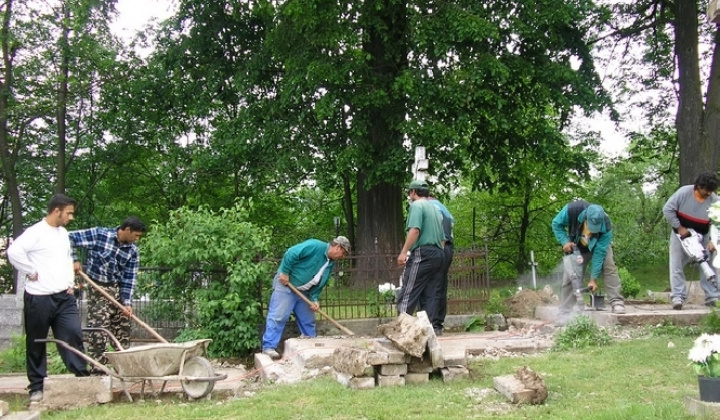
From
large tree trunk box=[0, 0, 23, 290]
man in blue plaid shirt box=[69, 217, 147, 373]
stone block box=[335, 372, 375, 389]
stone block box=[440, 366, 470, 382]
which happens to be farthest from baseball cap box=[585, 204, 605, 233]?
large tree trunk box=[0, 0, 23, 290]

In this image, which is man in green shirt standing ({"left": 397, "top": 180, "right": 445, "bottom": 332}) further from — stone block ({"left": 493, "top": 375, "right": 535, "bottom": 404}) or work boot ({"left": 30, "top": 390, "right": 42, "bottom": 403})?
work boot ({"left": 30, "top": 390, "right": 42, "bottom": 403})

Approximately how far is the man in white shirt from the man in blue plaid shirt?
916mm

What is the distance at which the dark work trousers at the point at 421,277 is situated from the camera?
7547mm

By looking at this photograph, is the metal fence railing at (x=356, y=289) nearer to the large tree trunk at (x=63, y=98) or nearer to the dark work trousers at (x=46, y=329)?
the dark work trousers at (x=46, y=329)

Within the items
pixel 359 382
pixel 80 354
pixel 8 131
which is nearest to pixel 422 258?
pixel 359 382

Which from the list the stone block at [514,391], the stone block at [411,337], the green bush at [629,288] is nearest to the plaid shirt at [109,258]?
the stone block at [411,337]

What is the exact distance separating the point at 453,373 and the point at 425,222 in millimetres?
2106

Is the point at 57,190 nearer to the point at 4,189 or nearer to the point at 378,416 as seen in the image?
the point at 4,189

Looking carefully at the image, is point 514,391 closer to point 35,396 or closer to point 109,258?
point 35,396

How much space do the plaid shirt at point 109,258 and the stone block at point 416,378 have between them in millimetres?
3392

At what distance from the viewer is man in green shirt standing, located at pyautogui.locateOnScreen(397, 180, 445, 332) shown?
7512 millimetres

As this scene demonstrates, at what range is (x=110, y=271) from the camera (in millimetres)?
7352

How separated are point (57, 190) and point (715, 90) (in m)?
17.2

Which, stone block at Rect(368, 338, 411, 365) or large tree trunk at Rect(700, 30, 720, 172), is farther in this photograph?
large tree trunk at Rect(700, 30, 720, 172)
